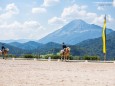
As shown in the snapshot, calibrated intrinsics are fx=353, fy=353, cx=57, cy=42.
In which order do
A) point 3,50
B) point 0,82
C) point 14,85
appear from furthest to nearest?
point 3,50, point 0,82, point 14,85

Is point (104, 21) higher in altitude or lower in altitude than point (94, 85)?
higher

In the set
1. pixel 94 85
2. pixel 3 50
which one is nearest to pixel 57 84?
pixel 94 85

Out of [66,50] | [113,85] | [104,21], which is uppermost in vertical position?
[104,21]

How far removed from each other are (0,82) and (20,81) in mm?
1125

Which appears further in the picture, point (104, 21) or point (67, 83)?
point (104, 21)

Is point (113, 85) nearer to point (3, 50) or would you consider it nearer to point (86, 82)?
point (86, 82)

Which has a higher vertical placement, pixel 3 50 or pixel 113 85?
pixel 3 50

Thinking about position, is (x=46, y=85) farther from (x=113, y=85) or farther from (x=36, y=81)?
(x=113, y=85)

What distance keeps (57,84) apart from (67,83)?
28.0 inches

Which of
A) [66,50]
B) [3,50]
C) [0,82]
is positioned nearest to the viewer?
[0,82]

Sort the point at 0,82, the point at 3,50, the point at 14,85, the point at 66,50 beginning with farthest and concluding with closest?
the point at 3,50, the point at 66,50, the point at 0,82, the point at 14,85

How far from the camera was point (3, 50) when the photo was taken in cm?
4809

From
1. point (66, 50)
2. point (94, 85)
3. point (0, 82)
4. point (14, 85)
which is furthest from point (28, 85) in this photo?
point (66, 50)

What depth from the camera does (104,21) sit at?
43500mm
